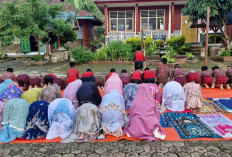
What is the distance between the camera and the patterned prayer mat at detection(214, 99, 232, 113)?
554 cm

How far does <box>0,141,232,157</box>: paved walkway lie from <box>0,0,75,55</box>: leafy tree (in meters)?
9.22

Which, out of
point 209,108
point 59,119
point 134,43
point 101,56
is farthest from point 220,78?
point 134,43

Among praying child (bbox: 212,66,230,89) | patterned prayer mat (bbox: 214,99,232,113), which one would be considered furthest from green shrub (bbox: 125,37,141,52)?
patterned prayer mat (bbox: 214,99,232,113)

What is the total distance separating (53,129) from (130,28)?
15038mm

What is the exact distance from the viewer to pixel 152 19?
1756cm

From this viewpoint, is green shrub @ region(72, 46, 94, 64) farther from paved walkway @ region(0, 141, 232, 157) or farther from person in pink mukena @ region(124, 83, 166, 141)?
paved walkway @ region(0, 141, 232, 157)

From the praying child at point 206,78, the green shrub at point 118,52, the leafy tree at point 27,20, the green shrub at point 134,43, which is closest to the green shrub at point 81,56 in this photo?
the green shrub at point 118,52

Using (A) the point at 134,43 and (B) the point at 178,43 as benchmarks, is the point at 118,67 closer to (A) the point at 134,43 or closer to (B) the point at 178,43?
(A) the point at 134,43

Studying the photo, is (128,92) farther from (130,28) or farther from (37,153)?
(130,28)

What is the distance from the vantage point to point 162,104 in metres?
5.74

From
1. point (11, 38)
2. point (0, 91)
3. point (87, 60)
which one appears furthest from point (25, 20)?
point (0, 91)

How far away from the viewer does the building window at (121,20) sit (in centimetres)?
1780

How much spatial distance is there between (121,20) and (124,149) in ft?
50.5

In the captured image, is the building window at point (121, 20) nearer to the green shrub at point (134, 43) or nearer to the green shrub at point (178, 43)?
the green shrub at point (134, 43)
